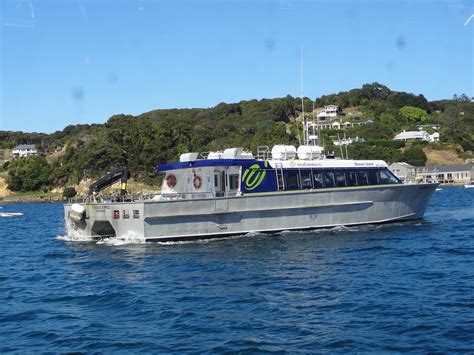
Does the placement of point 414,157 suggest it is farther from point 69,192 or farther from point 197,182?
point 197,182

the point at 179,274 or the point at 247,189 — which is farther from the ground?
the point at 247,189

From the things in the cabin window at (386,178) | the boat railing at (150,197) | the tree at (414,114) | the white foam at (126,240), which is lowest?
the white foam at (126,240)

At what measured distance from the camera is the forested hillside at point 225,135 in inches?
4033

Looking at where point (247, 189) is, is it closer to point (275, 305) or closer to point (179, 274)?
point (179, 274)

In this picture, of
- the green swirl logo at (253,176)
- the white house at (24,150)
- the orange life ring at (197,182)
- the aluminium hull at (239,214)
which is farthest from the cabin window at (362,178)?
the white house at (24,150)

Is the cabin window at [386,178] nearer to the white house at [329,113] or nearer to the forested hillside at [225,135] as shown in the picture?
the forested hillside at [225,135]

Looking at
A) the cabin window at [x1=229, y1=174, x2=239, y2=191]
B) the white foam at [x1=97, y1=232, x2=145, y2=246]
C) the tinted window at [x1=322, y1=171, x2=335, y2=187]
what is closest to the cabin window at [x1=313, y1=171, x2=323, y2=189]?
the tinted window at [x1=322, y1=171, x2=335, y2=187]

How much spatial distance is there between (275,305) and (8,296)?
27.2 ft

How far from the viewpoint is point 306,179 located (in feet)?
91.6

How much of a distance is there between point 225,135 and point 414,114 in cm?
5656

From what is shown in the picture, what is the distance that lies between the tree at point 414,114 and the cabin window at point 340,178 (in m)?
125

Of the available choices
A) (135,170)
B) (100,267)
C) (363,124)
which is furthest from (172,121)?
(100,267)

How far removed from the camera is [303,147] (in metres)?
29.6

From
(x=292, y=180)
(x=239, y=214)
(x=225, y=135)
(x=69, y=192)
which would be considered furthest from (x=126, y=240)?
(x=225, y=135)
